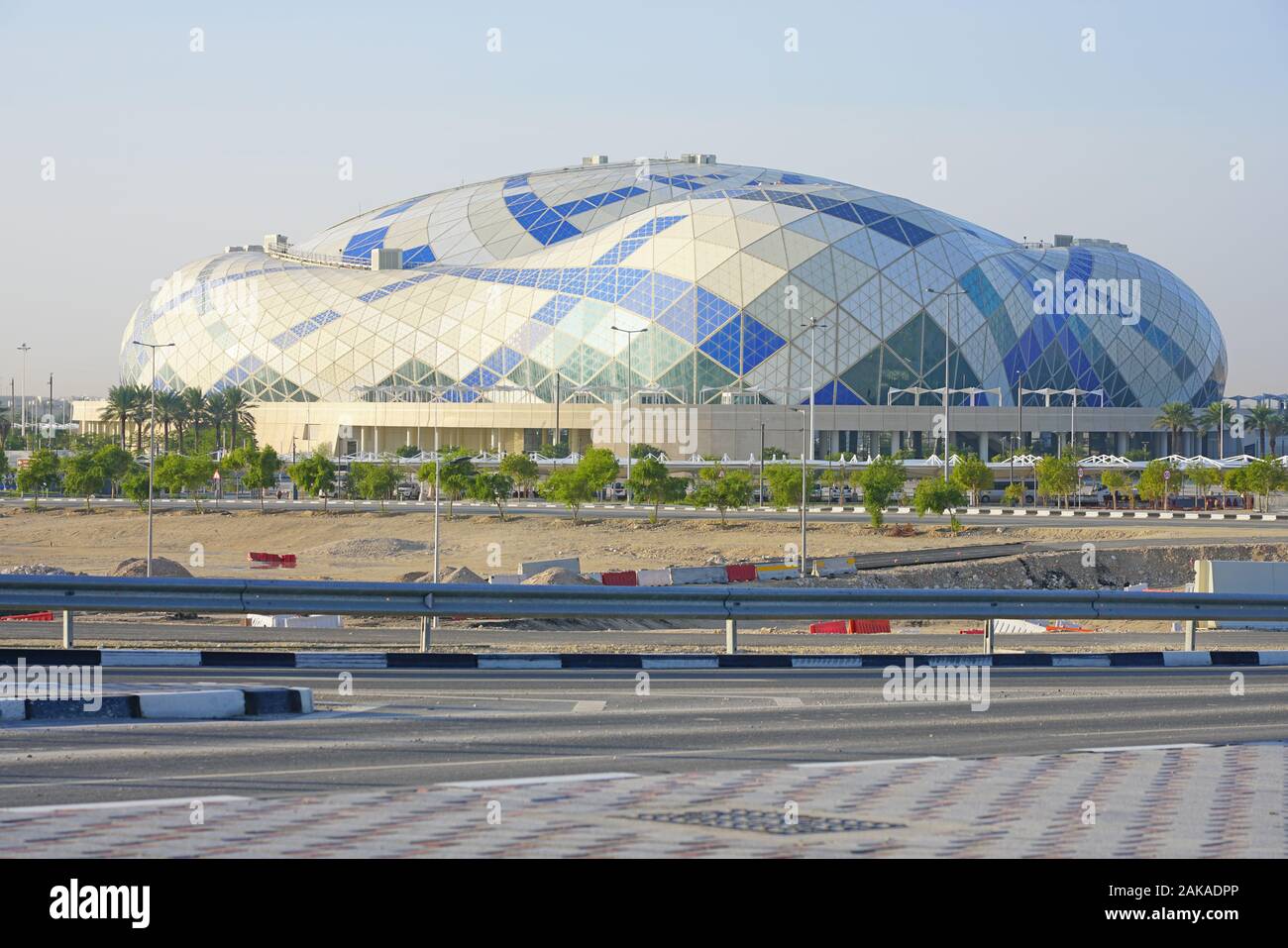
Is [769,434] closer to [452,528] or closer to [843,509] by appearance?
[843,509]

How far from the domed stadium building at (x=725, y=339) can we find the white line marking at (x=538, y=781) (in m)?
88.9

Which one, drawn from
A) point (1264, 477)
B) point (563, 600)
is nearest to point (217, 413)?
point (1264, 477)

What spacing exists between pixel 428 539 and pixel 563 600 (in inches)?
1701

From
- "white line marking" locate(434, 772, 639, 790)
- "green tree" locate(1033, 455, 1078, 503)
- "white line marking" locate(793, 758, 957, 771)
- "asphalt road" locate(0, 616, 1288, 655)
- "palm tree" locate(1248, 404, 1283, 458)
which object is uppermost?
"palm tree" locate(1248, 404, 1283, 458)

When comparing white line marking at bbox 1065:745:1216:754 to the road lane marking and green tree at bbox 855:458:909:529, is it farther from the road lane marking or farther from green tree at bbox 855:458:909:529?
green tree at bbox 855:458:909:529

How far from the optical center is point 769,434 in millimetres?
105750

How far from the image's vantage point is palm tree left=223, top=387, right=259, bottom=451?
11000 centimetres

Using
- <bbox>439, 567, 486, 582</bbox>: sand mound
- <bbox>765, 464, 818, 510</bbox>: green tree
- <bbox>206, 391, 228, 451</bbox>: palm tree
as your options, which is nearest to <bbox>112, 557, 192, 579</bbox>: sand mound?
<bbox>439, 567, 486, 582</bbox>: sand mound

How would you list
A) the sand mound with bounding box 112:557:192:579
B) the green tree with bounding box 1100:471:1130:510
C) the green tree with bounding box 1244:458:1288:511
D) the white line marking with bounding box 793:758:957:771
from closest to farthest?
1. the white line marking with bounding box 793:758:957:771
2. the sand mound with bounding box 112:557:192:579
3. the green tree with bounding box 1244:458:1288:511
4. the green tree with bounding box 1100:471:1130:510

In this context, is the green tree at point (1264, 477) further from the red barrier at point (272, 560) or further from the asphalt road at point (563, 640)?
the asphalt road at point (563, 640)

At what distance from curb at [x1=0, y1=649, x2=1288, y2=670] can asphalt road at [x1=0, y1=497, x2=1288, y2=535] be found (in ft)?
138

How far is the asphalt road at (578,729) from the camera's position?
11.4 meters

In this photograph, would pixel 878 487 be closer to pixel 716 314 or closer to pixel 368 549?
pixel 368 549

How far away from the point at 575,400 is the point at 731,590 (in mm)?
91969
